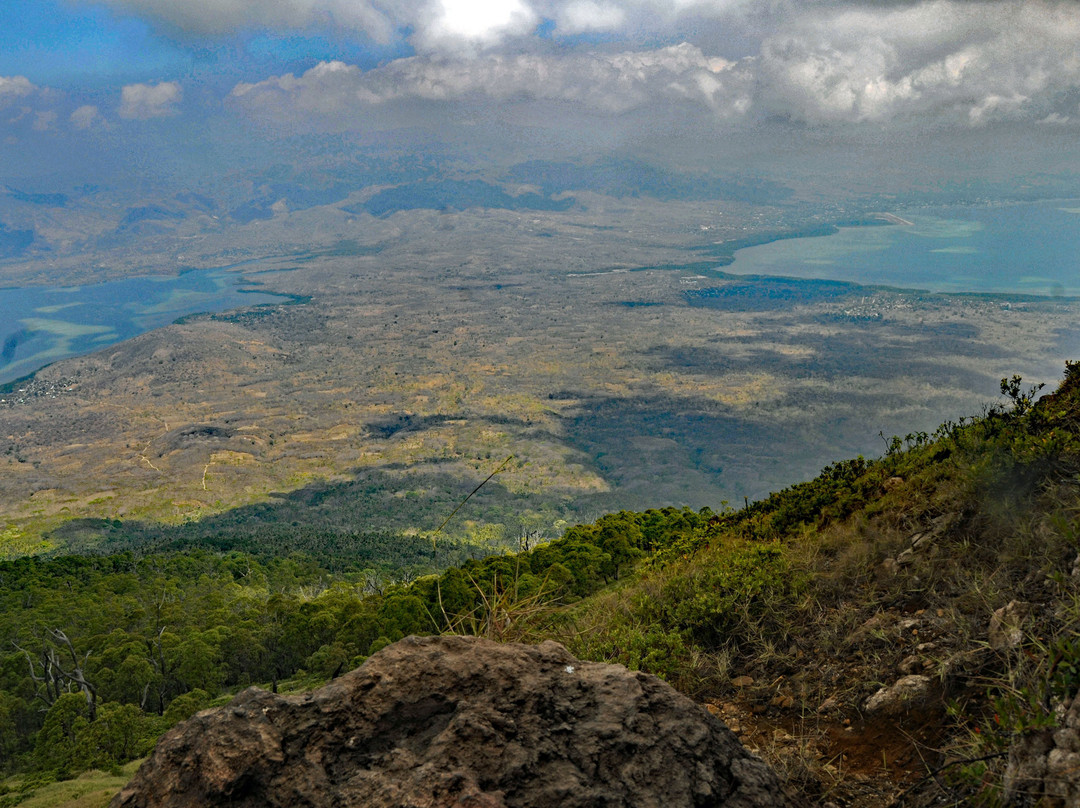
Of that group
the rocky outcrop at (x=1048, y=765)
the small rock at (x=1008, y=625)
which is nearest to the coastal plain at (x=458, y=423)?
the small rock at (x=1008, y=625)

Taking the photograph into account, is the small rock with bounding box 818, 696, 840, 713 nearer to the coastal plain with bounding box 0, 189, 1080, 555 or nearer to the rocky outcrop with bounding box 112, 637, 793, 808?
the rocky outcrop with bounding box 112, 637, 793, 808

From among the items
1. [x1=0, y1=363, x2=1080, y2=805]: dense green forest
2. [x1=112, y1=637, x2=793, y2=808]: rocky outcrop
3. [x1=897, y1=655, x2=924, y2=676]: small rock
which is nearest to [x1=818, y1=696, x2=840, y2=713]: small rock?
[x1=0, y1=363, x2=1080, y2=805]: dense green forest

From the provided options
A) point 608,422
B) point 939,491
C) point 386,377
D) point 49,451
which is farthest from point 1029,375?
point 49,451

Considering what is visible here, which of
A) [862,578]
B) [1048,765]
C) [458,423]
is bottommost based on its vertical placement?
[458,423]

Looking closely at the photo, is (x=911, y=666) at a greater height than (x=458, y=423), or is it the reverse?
(x=911, y=666)

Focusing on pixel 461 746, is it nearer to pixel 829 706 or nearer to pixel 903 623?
pixel 829 706

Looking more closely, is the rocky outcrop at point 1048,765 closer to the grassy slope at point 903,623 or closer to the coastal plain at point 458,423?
the grassy slope at point 903,623

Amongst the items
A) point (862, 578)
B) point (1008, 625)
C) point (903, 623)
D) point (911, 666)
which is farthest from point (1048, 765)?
point (862, 578)
